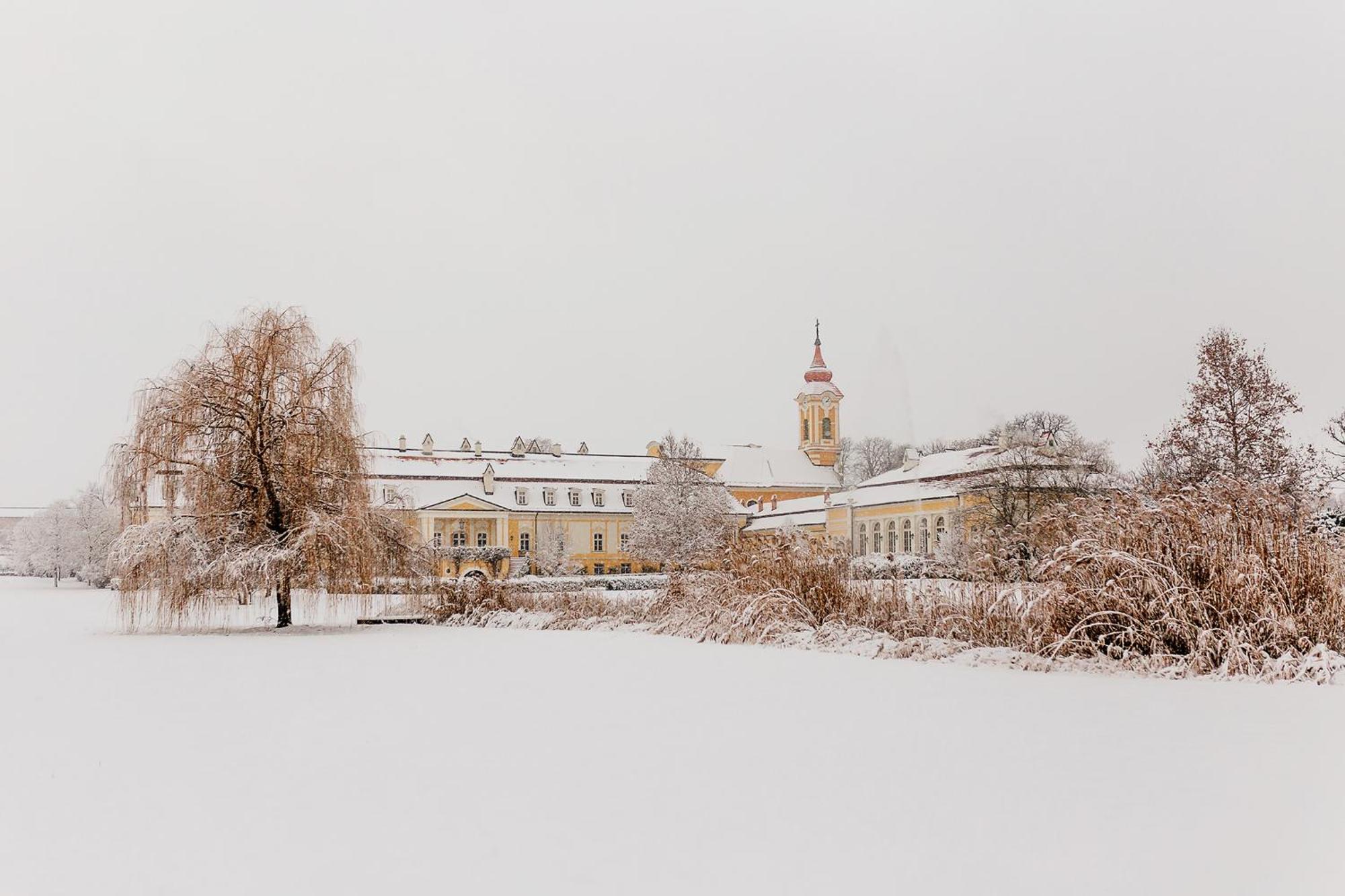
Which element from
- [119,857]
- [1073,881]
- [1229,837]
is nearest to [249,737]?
[119,857]

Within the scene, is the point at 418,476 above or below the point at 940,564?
above

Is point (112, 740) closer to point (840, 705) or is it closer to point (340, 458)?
point (840, 705)

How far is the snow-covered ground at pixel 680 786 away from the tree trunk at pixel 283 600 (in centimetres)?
739

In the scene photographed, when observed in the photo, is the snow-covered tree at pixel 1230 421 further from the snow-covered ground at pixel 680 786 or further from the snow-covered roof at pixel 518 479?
the snow-covered roof at pixel 518 479

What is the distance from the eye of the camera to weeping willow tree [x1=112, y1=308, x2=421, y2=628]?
56.2 ft

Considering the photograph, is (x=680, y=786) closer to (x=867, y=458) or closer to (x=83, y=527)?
(x=83, y=527)

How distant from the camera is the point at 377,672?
10.8m

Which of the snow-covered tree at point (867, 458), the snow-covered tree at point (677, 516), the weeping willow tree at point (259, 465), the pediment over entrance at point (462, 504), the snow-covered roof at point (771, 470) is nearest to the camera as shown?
the weeping willow tree at point (259, 465)

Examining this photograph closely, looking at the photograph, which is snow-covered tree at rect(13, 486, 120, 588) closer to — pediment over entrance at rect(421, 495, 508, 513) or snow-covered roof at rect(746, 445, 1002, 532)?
pediment over entrance at rect(421, 495, 508, 513)

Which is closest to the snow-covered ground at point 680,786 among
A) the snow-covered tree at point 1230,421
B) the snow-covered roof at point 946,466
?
the snow-covered tree at point 1230,421

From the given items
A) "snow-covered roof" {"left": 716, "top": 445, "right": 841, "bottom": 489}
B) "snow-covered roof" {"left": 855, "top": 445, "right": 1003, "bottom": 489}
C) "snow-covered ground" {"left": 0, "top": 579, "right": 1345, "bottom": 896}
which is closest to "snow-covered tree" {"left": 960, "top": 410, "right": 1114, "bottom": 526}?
"snow-covered roof" {"left": 855, "top": 445, "right": 1003, "bottom": 489}

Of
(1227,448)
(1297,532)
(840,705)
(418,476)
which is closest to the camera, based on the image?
(840,705)

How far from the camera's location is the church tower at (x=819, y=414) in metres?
78.4

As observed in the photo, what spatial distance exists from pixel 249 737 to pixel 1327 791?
6153mm
